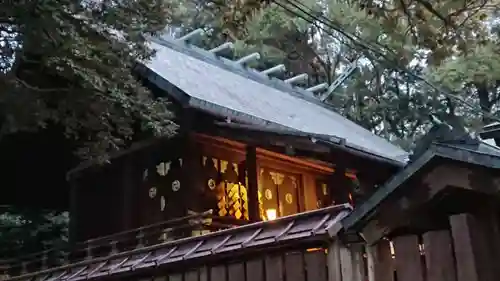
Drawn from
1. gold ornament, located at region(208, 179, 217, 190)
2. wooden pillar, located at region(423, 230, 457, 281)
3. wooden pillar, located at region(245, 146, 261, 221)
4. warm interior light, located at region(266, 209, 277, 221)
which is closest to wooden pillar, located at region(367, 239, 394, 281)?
wooden pillar, located at region(423, 230, 457, 281)

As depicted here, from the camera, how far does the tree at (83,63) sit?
22.9 feet

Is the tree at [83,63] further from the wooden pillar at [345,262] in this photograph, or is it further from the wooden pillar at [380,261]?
the wooden pillar at [380,261]

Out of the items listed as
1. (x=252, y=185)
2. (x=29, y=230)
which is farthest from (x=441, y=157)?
(x=29, y=230)

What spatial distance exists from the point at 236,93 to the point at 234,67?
4150 mm

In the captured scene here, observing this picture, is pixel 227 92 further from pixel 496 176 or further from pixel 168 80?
pixel 496 176

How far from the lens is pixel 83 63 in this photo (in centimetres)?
750

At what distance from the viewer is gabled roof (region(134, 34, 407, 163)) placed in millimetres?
9148

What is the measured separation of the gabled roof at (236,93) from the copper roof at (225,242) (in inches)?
117

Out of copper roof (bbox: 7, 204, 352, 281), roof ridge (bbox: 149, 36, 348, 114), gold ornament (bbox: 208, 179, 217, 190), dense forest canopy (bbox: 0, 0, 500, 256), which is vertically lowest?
copper roof (bbox: 7, 204, 352, 281)

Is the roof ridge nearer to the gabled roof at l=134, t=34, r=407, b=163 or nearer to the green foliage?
the gabled roof at l=134, t=34, r=407, b=163

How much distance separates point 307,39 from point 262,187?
46.1 feet

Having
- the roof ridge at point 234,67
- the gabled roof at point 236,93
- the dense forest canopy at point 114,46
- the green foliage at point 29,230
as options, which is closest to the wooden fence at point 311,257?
the dense forest canopy at point 114,46

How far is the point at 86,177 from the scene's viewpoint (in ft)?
39.7

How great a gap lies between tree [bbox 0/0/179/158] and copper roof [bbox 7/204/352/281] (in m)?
2.16
